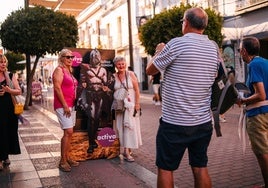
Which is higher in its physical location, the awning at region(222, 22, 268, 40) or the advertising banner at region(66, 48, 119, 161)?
the awning at region(222, 22, 268, 40)

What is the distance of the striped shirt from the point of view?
3.20m

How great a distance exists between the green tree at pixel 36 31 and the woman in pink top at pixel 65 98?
1089 centimetres

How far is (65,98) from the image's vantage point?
5.79 metres

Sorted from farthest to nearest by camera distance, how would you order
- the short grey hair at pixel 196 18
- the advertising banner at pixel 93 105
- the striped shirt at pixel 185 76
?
the advertising banner at pixel 93 105
the short grey hair at pixel 196 18
the striped shirt at pixel 185 76

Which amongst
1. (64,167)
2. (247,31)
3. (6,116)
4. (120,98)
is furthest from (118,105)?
(247,31)

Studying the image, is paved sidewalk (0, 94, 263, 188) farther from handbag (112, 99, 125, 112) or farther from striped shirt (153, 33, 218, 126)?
striped shirt (153, 33, 218, 126)

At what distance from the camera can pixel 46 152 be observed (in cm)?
722

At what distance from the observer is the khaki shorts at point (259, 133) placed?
4.20 metres

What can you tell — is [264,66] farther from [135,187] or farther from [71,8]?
[71,8]

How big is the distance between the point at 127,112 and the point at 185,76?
3.15 metres

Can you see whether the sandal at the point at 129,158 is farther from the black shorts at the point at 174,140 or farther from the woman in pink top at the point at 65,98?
the black shorts at the point at 174,140

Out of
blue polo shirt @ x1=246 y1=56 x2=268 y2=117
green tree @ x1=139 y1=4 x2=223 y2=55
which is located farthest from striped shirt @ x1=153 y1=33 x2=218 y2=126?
green tree @ x1=139 y1=4 x2=223 y2=55

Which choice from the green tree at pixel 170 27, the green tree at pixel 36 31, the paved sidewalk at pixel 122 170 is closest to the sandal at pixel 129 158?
the paved sidewalk at pixel 122 170

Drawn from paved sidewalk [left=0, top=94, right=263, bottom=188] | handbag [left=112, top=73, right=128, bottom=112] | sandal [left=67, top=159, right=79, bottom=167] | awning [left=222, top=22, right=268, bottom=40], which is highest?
awning [left=222, top=22, right=268, bottom=40]
